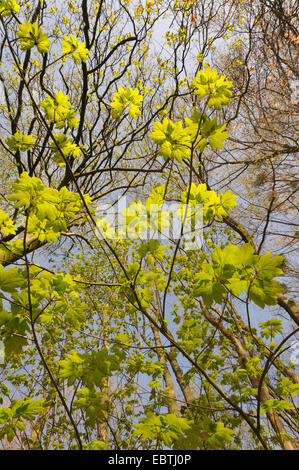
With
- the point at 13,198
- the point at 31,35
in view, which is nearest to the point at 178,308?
the point at 13,198

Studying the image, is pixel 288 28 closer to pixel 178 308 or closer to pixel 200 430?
pixel 178 308

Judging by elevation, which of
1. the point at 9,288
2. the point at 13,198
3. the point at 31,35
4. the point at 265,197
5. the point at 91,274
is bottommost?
the point at 9,288

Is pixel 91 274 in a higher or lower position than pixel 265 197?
lower

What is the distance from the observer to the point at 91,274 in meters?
5.68

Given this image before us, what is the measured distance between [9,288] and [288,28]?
539 centimetres

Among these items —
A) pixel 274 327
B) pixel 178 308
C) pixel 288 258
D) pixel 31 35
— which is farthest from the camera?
pixel 288 258

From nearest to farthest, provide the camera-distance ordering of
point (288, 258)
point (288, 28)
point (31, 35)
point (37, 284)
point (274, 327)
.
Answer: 1. point (37, 284)
2. point (31, 35)
3. point (274, 327)
4. point (288, 28)
5. point (288, 258)

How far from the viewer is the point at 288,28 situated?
4227 millimetres

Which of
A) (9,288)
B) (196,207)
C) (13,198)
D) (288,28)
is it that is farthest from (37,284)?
(288,28)
